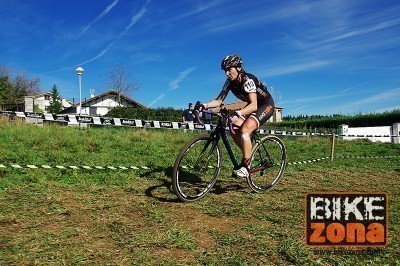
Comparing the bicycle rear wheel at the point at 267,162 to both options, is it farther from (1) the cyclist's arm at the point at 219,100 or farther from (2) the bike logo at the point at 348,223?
(2) the bike logo at the point at 348,223

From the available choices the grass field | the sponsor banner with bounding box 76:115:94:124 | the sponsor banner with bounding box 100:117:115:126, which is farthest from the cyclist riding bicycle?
the sponsor banner with bounding box 76:115:94:124

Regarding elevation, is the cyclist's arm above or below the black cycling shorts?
above

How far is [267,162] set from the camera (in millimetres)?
6207

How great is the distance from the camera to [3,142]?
9047 millimetres

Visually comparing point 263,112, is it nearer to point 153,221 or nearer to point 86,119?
point 153,221

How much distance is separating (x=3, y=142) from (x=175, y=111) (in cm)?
2886

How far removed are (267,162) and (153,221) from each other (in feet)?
10.5

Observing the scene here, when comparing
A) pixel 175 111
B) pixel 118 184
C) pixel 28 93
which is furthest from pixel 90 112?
pixel 118 184

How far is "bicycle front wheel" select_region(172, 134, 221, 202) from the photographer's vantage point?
4.75 metres

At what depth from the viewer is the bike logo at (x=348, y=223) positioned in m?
3.29

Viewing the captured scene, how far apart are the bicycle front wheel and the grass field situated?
0.21 m

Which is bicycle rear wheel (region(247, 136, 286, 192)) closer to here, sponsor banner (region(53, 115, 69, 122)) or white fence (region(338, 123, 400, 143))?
sponsor banner (region(53, 115, 69, 122))

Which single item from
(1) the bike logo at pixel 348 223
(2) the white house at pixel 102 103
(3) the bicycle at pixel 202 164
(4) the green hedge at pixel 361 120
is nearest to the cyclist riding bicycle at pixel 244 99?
(3) the bicycle at pixel 202 164

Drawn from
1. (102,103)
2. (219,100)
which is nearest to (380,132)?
(219,100)
